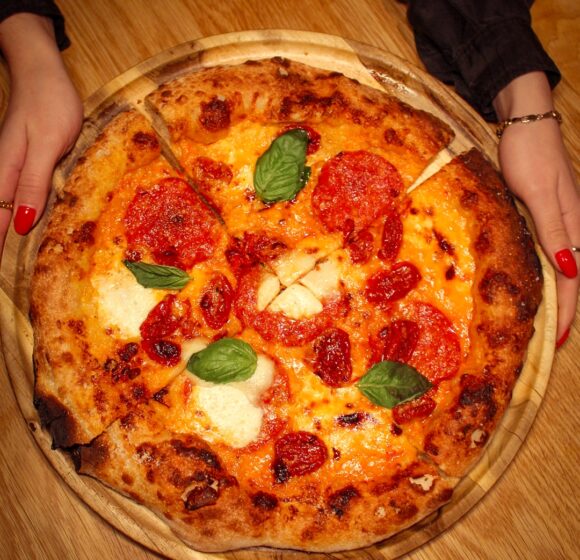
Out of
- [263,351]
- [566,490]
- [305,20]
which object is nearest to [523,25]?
[305,20]

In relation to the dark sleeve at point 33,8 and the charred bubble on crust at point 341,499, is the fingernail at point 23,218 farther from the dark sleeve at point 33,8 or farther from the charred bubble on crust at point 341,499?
the charred bubble on crust at point 341,499

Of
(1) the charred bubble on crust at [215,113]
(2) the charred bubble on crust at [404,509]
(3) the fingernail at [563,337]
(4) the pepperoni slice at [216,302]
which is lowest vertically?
(3) the fingernail at [563,337]

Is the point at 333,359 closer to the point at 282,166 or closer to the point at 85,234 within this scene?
the point at 282,166

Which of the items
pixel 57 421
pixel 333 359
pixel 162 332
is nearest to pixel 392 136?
pixel 333 359

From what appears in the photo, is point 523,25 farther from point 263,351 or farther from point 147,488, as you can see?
point 147,488

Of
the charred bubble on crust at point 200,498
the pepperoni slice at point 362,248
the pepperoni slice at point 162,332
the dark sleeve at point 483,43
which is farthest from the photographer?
the dark sleeve at point 483,43

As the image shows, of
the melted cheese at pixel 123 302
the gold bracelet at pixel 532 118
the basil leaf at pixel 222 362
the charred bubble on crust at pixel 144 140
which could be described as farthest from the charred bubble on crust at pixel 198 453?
the gold bracelet at pixel 532 118

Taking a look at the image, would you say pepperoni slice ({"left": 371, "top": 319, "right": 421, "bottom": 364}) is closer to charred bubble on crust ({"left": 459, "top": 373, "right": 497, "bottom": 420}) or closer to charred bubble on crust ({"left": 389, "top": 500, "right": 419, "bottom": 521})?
charred bubble on crust ({"left": 459, "top": 373, "right": 497, "bottom": 420})
